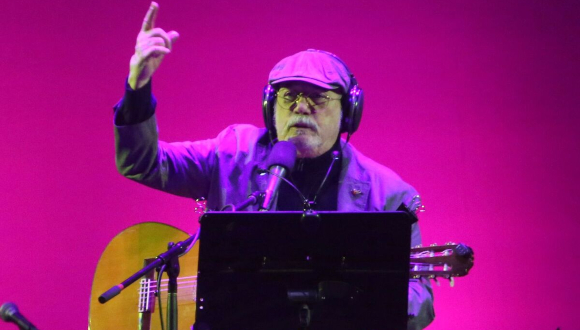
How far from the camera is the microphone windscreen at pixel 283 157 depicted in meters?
2.05

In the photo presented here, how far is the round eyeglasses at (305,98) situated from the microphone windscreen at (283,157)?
1.90 feet

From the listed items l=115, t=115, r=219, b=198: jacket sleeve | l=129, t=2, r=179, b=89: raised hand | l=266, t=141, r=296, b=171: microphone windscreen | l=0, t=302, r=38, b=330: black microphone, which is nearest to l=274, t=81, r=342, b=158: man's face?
→ l=115, t=115, r=219, b=198: jacket sleeve

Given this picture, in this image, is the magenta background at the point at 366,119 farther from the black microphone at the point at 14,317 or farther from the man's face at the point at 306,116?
the black microphone at the point at 14,317

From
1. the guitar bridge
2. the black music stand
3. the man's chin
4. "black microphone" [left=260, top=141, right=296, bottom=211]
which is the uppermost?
the man's chin

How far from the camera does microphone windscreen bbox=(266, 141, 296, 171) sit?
6.72 ft

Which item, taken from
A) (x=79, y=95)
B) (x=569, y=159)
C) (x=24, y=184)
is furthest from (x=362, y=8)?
(x=24, y=184)

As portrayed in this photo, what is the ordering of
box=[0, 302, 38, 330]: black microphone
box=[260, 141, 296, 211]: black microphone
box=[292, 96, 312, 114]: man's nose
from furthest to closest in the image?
box=[292, 96, 312, 114]: man's nose, box=[260, 141, 296, 211]: black microphone, box=[0, 302, 38, 330]: black microphone

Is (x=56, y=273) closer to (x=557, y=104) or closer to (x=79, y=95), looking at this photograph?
(x=79, y=95)

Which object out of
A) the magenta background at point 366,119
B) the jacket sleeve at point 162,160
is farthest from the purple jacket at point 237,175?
the magenta background at point 366,119

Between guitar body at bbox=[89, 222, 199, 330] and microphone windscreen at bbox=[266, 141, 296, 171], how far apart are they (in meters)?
1.20

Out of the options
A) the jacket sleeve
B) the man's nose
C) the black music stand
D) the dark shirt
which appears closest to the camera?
the black music stand

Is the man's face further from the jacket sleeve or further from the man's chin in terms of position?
the jacket sleeve

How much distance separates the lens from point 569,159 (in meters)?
3.44

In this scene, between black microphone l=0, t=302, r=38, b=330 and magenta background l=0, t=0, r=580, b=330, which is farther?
magenta background l=0, t=0, r=580, b=330
